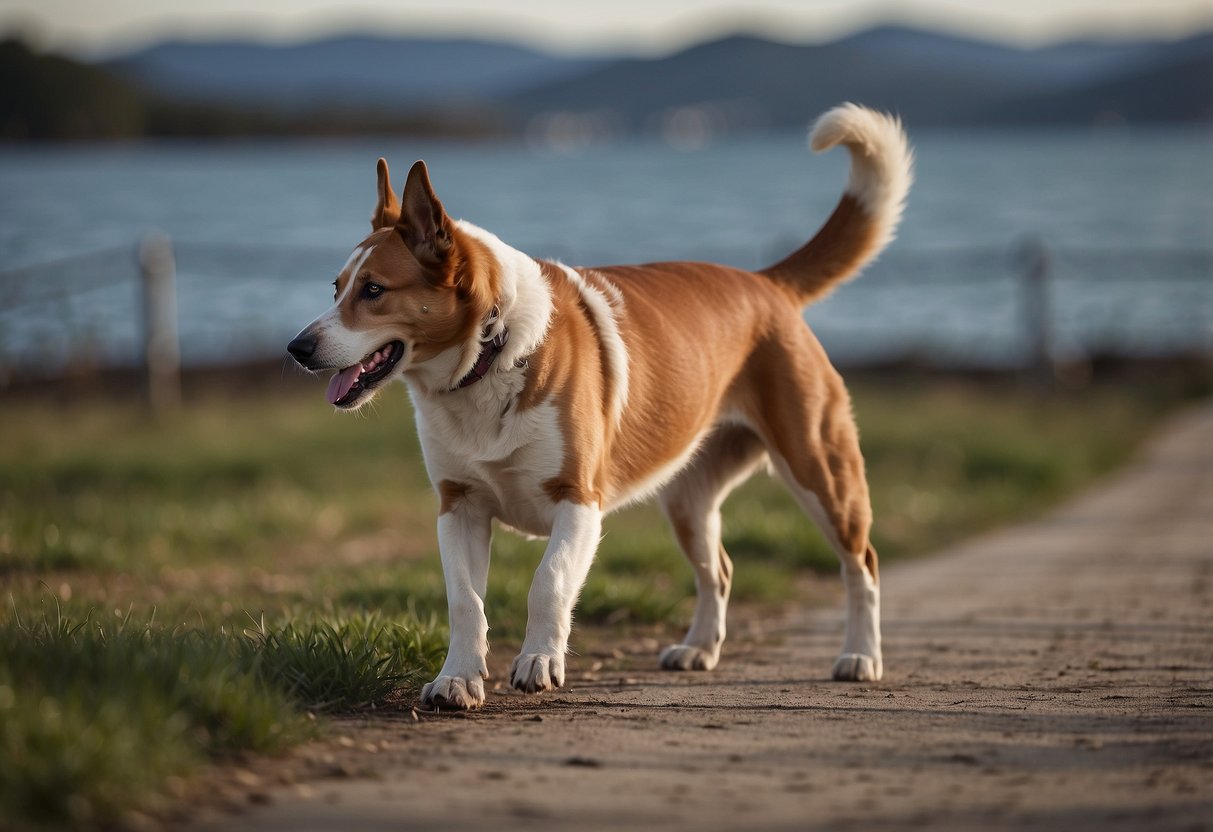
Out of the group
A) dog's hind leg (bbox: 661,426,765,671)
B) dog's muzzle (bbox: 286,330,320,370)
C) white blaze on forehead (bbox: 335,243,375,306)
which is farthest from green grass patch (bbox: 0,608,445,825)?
dog's hind leg (bbox: 661,426,765,671)

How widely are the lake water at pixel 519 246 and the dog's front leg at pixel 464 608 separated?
9687 millimetres

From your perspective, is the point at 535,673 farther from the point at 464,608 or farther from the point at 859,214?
the point at 859,214

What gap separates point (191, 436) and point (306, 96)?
21.0 meters

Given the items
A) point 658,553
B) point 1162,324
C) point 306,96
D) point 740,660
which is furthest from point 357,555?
point 306,96

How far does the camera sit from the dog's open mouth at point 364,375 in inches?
161

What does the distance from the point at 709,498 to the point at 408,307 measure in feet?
5.60

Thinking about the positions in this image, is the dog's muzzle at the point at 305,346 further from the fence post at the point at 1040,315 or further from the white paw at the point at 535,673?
the fence post at the point at 1040,315

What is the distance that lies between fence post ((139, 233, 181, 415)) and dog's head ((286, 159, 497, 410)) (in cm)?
921

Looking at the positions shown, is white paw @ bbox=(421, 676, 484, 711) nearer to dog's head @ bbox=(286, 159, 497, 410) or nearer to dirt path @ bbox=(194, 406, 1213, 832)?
dirt path @ bbox=(194, 406, 1213, 832)

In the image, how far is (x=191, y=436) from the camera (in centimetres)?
1159

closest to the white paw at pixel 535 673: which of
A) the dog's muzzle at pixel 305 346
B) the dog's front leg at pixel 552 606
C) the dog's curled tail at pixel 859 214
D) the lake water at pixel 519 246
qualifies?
the dog's front leg at pixel 552 606

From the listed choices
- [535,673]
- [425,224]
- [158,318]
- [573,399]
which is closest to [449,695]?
[535,673]

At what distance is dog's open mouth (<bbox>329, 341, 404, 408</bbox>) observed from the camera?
4.10m

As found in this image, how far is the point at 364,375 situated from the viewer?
4121 mm
